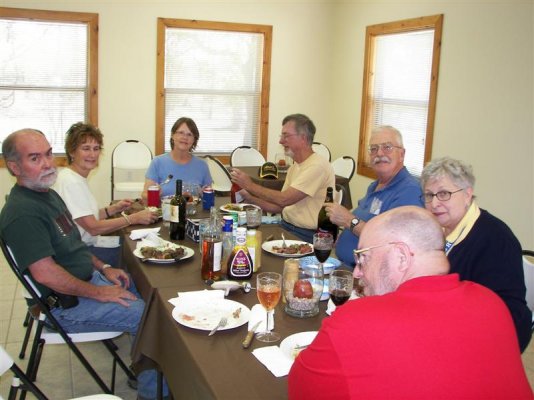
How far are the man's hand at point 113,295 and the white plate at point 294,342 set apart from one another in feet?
3.50

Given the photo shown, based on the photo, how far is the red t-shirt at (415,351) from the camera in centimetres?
115

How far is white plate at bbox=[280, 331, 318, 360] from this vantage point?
175 centimetres

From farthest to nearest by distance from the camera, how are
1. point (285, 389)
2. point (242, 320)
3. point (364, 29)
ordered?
point (364, 29)
point (242, 320)
point (285, 389)

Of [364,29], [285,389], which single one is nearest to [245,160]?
[364,29]

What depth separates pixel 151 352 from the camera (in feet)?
7.23

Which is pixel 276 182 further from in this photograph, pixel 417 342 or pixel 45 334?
pixel 417 342

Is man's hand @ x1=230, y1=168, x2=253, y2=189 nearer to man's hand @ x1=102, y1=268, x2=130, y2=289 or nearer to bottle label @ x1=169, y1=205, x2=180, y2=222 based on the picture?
bottle label @ x1=169, y1=205, x2=180, y2=222

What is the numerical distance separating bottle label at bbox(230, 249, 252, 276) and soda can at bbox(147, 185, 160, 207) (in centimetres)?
141

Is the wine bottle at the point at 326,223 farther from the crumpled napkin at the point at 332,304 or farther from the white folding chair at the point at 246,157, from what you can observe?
the white folding chair at the point at 246,157

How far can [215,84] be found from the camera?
23.0ft

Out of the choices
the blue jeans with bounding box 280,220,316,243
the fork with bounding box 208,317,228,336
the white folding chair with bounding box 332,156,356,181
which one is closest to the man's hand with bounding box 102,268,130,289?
the fork with bounding box 208,317,228,336

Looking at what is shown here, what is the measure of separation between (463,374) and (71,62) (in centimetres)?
615

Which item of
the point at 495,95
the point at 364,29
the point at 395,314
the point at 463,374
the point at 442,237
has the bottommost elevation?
the point at 463,374

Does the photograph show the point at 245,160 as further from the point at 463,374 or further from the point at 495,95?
the point at 463,374
